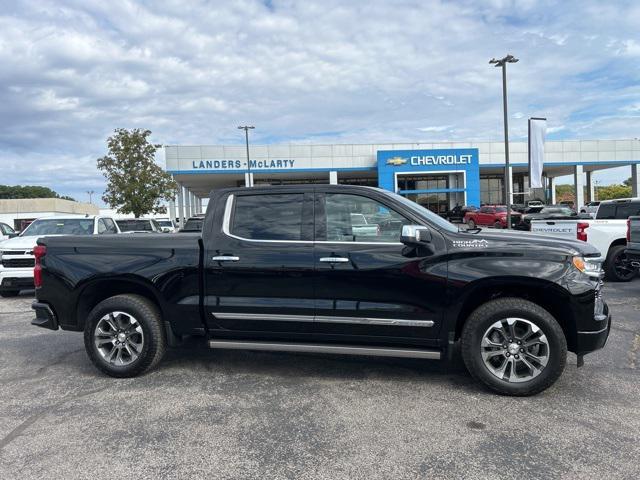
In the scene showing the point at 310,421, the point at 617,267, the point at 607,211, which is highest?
the point at 607,211

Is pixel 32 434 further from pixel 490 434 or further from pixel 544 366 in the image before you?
pixel 544 366

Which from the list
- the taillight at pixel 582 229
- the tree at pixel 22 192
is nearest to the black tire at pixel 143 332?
the taillight at pixel 582 229

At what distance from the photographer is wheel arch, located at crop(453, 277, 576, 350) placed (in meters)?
4.13

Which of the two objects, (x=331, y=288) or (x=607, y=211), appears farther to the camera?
(x=607, y=211)

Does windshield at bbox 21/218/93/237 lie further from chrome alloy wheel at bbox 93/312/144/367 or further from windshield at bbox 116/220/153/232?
chrome alloy wheel at bbox 93/312/144/367

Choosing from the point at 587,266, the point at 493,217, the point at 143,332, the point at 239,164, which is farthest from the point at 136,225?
the point at 239,164

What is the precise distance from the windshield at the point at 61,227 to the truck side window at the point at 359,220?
851 centimetres

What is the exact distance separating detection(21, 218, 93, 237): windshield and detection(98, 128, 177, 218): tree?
58.7ft

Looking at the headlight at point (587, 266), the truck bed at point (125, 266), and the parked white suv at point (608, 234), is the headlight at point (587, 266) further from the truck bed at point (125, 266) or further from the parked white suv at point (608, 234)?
the parked white suv at point (608, 234)

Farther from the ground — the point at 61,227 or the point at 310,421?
the point at 61,227

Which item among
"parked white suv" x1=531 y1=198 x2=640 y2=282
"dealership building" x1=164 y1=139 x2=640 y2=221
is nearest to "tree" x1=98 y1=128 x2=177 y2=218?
"dealership building" x1=164 y1=139 x2=640 y2=221

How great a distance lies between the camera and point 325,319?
14.4ft

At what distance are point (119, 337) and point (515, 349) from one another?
12.0 ft

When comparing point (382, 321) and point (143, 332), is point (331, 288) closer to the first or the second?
point (382, 321)
